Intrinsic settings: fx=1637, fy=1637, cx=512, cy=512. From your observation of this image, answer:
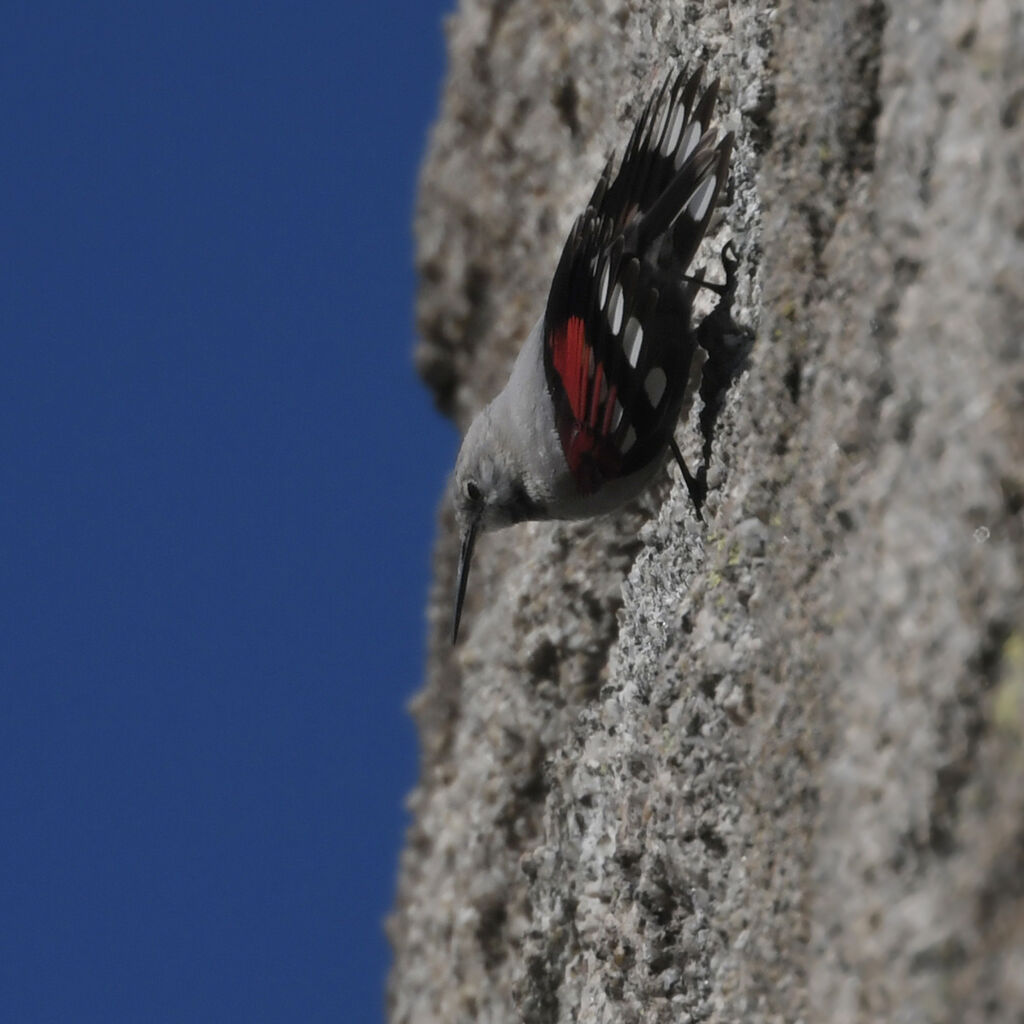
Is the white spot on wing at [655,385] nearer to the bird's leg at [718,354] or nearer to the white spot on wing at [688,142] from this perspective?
the bird's leg at [718,354]

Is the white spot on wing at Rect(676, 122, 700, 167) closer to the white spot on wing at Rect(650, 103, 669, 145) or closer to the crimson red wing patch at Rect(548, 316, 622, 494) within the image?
the white spot on wing at Rect(650, 103, 669, 145)

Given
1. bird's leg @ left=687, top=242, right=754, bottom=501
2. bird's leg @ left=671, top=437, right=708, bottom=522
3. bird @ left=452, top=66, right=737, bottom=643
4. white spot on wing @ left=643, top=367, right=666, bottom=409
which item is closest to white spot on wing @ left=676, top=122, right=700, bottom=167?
bird @ left=452, top=66, right=737, bottom=643

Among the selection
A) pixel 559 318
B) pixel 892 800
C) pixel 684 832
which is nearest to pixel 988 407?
pixel 892 800

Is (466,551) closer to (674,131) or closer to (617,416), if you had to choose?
(617,416)

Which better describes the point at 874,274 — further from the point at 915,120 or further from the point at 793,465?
the point at 793,465

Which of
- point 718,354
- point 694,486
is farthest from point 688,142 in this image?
point 694,486

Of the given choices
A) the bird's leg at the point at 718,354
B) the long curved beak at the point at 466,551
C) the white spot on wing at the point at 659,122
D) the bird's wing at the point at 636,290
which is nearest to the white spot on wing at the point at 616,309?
the bird's wing at the point at 636,290
